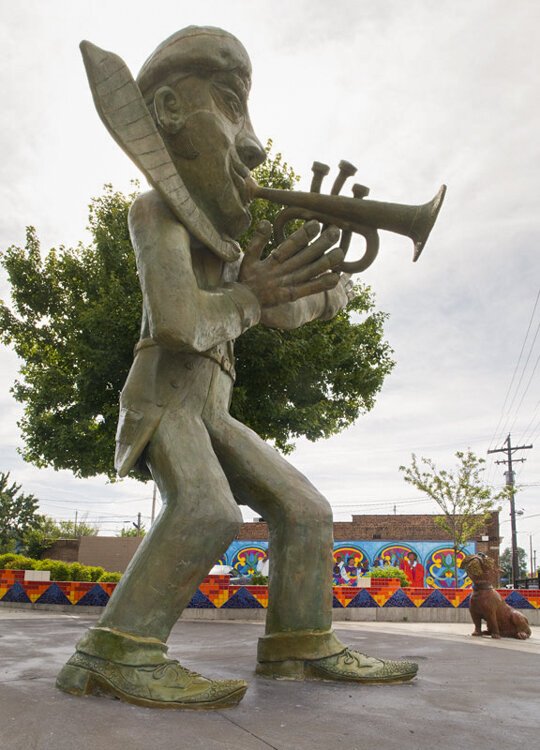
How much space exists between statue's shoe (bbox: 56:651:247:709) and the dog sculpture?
5639 millimetres

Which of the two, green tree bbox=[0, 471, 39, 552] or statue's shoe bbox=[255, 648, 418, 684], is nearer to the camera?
statue's shoe bbox=[255, 648, 418, 684]

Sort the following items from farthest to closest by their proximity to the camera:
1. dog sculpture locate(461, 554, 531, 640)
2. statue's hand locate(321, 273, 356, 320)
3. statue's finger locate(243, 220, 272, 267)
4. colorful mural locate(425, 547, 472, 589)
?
colorful mural locate(425, 547, 472, 589), dog sculpture locate(461, 554, 531, 640), statue's hand locate(321, 273, 356, 320), statue's finger locate(243, 220, 272, 267)

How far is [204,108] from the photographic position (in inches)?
110

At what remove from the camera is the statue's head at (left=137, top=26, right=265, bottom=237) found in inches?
110

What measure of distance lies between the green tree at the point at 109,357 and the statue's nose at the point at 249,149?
7.35 metres

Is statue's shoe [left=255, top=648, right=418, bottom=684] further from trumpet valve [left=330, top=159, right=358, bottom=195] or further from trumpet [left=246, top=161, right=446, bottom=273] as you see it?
trumpet valve [left=330, top=159, right=358, bottom=195]

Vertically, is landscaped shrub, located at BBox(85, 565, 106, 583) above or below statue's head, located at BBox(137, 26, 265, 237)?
below

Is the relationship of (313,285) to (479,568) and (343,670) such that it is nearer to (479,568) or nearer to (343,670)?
(343,670)

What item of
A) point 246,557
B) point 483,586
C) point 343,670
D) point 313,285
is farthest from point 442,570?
point 313,285

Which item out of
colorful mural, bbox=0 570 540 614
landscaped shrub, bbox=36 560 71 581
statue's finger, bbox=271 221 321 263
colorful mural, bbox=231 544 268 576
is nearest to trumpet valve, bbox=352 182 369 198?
statue's finger, bbox=271 221 321 263

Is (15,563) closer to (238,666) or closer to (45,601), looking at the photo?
(45,601)

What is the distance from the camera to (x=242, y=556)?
26.3 metres

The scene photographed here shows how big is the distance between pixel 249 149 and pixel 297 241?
52cm

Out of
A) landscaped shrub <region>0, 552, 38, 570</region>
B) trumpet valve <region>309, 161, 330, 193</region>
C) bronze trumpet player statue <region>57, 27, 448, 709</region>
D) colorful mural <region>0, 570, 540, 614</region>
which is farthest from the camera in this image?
landscaped shrub <region>0, 552, 38, 570</region>
